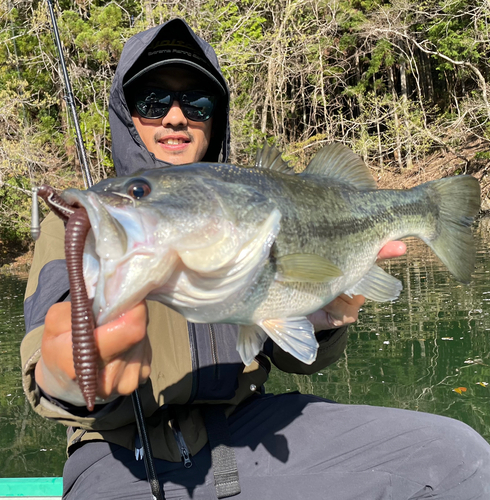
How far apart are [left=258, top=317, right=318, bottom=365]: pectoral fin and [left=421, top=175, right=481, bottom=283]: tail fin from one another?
105cm

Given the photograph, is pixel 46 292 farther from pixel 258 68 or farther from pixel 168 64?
pixel 258 68

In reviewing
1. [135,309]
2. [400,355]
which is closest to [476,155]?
[400,355]

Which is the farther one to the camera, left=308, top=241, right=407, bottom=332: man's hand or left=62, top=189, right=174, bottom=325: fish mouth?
left=308, top=241, right=407, bottom=332: man's hand

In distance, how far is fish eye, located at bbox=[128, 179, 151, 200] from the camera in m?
1.45

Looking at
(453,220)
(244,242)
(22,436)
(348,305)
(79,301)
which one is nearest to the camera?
(79,301)

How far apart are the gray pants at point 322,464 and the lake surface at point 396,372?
1335 mm

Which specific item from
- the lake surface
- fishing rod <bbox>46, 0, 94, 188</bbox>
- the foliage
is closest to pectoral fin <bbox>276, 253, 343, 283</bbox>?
fishing rod <bbox>46, 0, 94, 188</bbox>

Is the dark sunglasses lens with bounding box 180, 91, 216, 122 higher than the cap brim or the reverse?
the reverse

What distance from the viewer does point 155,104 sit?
2.96 meters

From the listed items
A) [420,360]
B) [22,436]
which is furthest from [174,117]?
[420,360]

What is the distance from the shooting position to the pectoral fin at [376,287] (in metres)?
2.12

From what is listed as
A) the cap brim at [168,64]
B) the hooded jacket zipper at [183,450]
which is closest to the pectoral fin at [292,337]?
the hooded jacket zipper at [183,450]

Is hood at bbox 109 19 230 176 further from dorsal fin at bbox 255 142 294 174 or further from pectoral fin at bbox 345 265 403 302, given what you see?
pectoral fin at bbox 345 265 403 302

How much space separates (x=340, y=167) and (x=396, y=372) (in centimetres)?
311
